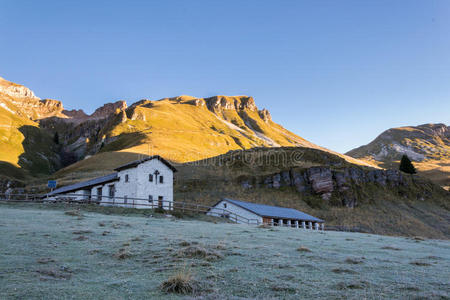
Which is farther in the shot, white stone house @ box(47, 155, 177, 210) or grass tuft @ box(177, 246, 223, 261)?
white stone house @ box(47, 155, 177, 210)

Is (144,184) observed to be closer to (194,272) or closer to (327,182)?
(194,272)

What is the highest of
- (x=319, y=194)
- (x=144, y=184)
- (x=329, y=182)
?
(x=329, y=182)

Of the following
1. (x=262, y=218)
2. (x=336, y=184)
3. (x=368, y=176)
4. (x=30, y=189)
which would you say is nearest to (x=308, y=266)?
(x=262, y=218)

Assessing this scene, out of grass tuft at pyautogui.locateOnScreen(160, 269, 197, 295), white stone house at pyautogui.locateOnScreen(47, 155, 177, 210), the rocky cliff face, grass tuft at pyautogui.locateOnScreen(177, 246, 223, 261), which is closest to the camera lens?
grass tuft at pyautogui.locateOnScreen(160, 269, 197, 295)

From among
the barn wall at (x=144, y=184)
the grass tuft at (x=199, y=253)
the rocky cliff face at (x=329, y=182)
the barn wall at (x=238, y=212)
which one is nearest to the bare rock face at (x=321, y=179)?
the rocky cliff face at (x=329, y=182)

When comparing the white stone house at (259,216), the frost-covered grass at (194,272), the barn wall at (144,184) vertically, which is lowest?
the white stone house at (259,216)

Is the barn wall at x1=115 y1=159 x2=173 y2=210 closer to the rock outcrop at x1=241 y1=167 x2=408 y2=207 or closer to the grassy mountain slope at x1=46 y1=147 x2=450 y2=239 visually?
the grassy mountain slope at x1=46 y1=147 x2=450 y2=239

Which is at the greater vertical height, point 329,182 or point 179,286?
point 329,182

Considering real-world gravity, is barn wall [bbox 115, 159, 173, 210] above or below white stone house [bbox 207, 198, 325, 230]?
above

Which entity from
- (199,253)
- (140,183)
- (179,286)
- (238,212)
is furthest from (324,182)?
(179,286)

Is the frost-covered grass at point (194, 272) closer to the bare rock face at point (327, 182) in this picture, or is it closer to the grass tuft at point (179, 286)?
the grass tuft at point (179, 286)

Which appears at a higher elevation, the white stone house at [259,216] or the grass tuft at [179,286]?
the grass tuft at [179,286]

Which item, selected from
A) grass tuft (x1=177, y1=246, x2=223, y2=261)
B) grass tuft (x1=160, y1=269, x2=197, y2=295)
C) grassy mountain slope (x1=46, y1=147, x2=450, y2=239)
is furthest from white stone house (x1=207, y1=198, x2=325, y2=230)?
grass tuft (x1=160, y1=269, x2=197, y2=295)

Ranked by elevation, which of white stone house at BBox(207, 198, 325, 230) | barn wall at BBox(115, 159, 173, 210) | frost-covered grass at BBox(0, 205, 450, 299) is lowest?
white stone house at BBox(207, 198, 325, 230)
